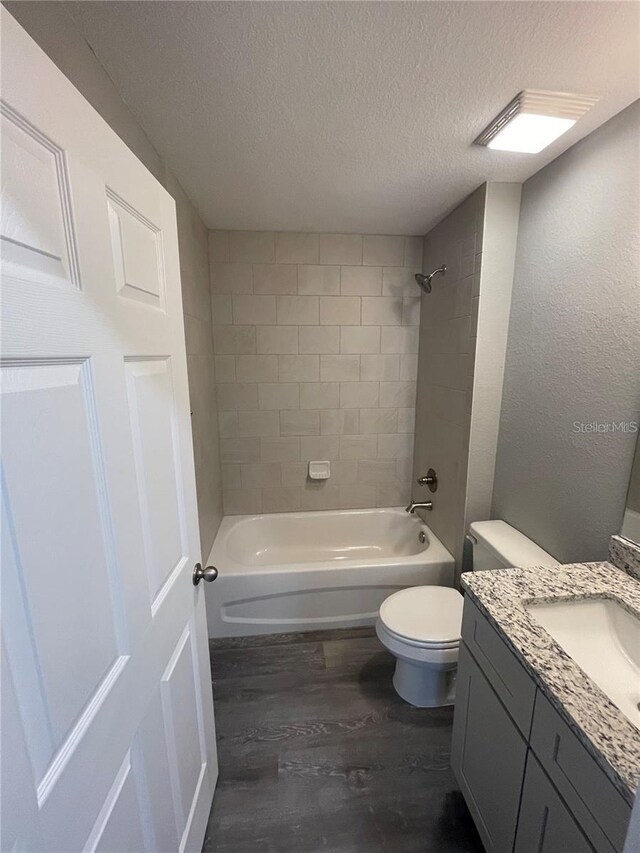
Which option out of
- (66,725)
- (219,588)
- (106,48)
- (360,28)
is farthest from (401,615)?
(106,48)

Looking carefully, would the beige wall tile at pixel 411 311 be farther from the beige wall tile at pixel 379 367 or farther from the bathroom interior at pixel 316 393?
the beige wall tile at pixel 379 367

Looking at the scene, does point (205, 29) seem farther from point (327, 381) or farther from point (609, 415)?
point (327, 381)

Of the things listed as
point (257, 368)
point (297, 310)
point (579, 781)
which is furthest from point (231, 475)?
point (579, 781)

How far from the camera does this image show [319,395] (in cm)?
260

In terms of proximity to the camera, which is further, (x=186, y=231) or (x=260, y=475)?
(x=260, y=475)

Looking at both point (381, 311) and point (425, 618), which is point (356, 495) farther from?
point (381, 311)

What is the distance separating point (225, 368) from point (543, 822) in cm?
242

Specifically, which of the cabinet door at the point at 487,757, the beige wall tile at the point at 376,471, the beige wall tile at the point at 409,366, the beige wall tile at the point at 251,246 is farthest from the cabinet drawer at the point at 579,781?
the beige wall tile at the point at 251,246

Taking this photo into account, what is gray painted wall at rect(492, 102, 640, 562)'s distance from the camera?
1.19 metres

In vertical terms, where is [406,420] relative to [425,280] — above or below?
below

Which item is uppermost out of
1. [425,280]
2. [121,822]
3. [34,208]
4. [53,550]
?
[425,280]

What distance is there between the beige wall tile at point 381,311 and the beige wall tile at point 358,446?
822mm

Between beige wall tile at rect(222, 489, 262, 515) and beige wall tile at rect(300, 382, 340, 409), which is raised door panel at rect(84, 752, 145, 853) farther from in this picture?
beige wall tile at rect(300, 382, 340, 409)

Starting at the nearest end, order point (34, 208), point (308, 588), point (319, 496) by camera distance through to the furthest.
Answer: point (34, 208) < point (308, 588) < point (319, 496)
